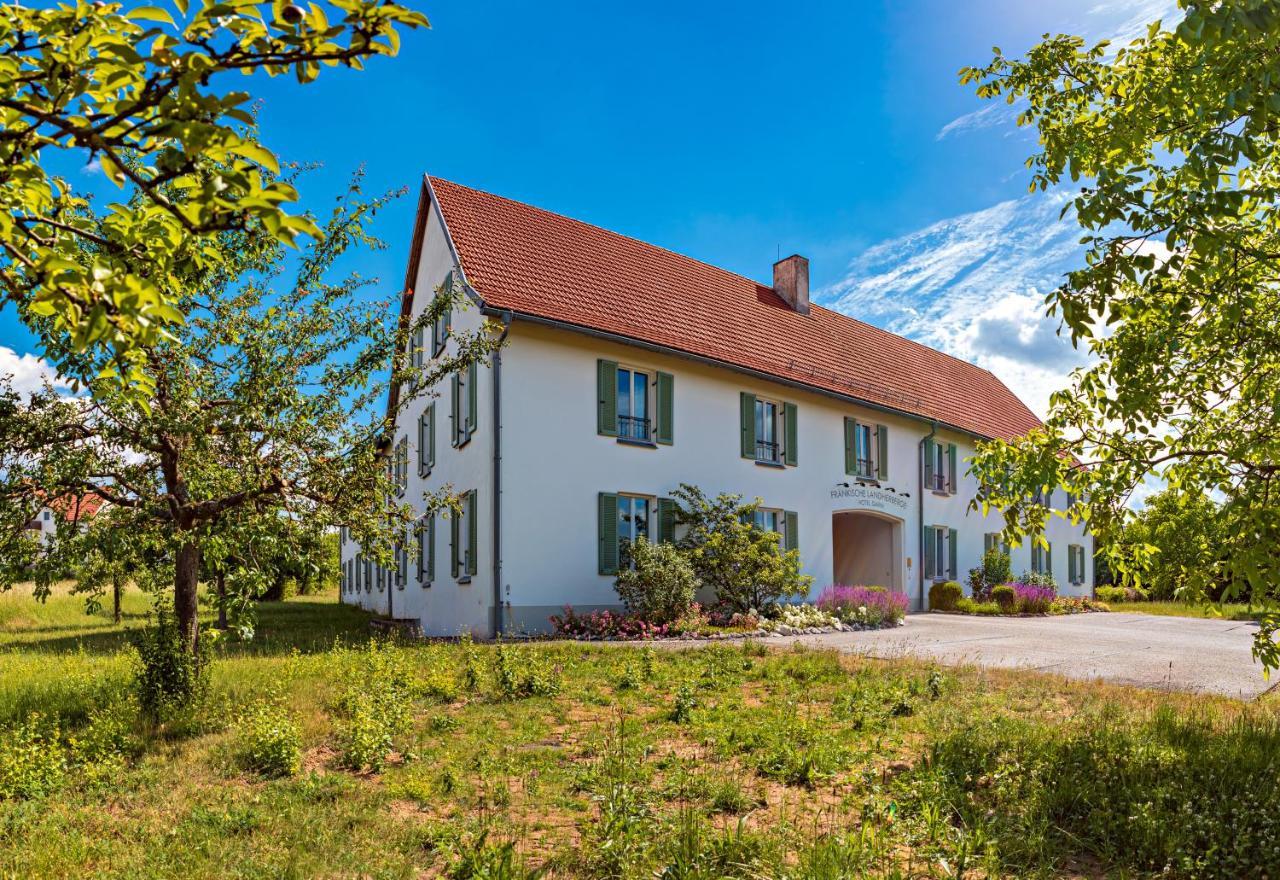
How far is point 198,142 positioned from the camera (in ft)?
8.14

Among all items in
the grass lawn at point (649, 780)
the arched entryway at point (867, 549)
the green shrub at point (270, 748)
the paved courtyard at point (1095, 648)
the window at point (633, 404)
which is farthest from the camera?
the arched entryway at point (867, 549)

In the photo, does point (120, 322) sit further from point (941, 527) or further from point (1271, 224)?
point (941, 527)

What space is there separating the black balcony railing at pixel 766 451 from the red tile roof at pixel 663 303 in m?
1.66

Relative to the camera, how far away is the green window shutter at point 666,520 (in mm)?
17203

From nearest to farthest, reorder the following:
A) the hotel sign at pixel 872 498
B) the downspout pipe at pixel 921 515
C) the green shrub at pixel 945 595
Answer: the hotel sign at pixel 872 498 → the green shrub at pixel 945 595 → the downspout pipe at pixel 921 515

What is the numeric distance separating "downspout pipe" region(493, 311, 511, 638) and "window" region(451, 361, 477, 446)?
1.01 m

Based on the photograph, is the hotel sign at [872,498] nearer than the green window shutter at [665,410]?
No

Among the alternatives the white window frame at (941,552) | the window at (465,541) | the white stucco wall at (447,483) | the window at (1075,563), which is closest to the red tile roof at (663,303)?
the white stucco wall at (447,483)

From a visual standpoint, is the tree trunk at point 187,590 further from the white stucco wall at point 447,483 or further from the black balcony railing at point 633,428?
the black balcony railing at point 633,428

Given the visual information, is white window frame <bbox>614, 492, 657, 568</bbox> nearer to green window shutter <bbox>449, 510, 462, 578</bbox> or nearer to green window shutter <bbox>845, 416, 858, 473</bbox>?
green window shutter <bbox>449, 510, 462, 578</bbox>

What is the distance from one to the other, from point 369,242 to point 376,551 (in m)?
3.20

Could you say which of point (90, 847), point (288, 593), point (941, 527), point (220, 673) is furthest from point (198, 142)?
point (288, 593)

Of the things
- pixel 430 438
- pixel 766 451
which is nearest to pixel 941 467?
pixel 766 451

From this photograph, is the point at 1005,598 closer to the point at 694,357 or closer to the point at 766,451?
the point at 766,451
